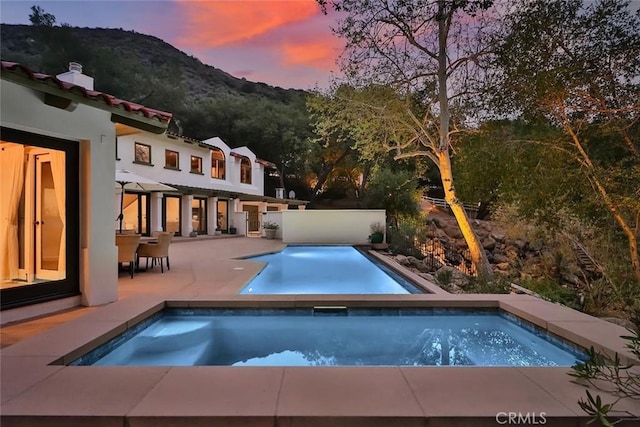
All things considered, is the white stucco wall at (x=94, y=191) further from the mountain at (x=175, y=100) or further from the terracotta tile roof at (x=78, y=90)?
the mountain at (x=175, y=100)

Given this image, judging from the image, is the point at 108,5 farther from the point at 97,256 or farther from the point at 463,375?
the point at 463,375

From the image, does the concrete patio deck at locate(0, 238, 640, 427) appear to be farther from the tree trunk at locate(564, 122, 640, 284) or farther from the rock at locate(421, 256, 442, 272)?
the rock at locate(421, 256, 442, 272)

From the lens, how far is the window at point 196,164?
20953 millimetres

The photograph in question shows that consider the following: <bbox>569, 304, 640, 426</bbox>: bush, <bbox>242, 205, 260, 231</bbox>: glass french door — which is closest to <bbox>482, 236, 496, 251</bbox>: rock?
<bbox>242, 205, 260, 231</bbox>: glass french door

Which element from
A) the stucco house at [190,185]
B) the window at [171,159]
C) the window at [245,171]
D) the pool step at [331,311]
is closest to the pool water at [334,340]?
the pool step at [331,311]

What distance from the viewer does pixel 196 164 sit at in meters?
21.3

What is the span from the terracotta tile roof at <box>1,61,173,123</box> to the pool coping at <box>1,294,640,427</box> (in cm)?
274

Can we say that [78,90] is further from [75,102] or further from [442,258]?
[442,258]

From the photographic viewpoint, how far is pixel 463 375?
301 cm

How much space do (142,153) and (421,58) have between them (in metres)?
13.6

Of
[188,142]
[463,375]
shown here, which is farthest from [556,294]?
[188,142]

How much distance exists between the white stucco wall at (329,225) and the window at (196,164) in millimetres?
6958

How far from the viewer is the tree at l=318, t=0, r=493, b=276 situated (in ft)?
35.4

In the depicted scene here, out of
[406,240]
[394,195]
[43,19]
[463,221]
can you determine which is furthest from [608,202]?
[43,19]
